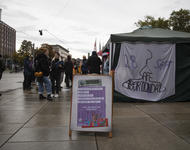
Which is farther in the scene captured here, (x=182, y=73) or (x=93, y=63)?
(x=93, y=63)

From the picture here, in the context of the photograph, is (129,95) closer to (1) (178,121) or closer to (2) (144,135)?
(1) (178,121)

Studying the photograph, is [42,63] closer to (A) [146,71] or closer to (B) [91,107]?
(A) [146,71]

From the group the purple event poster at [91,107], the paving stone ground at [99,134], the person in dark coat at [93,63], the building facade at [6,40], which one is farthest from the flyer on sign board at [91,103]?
the building facade at [6,40]

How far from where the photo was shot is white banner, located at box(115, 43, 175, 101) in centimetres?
728

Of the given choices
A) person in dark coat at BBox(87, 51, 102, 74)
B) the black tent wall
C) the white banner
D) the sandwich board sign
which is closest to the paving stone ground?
the sandwich board sign

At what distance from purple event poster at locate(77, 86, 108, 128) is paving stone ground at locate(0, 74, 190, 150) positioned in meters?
0.25

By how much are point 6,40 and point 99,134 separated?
399 feet

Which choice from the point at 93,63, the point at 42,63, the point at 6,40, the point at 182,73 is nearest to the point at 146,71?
the point at 182,73

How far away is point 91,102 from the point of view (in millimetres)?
3729

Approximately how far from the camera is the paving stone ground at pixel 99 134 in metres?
3.23

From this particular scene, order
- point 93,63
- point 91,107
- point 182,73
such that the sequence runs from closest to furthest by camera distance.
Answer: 1. point 91,107
2. point 182,73
3. point 93,63

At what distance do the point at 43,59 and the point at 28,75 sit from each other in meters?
3.40

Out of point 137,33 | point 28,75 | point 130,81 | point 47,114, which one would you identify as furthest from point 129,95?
point 28,75

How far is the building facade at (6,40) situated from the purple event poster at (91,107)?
108 metres
